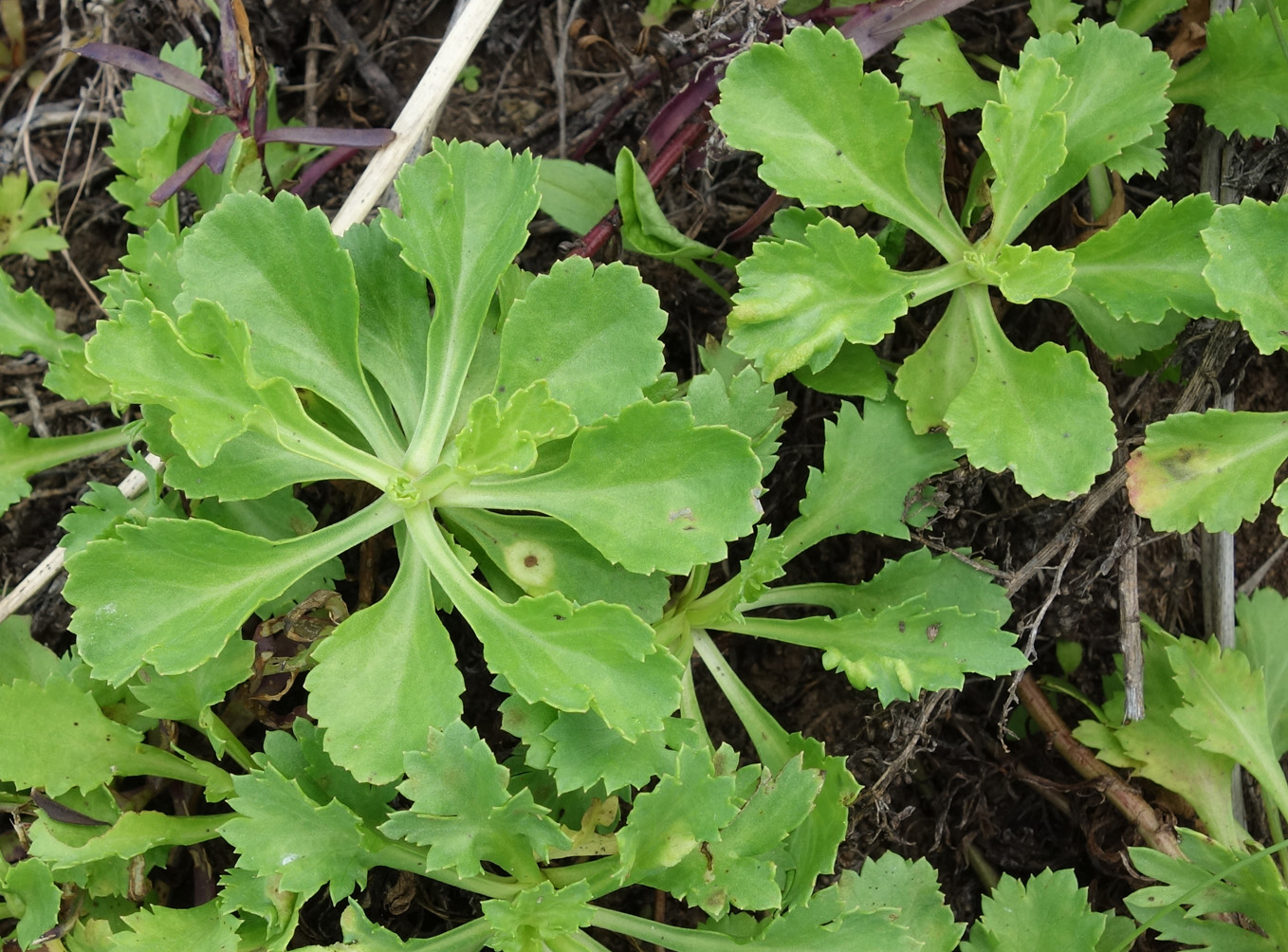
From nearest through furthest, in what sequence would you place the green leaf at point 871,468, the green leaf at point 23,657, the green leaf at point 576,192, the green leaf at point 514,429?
the green leaf at point 514,429
the green leaf at point 871,468
the green leaf at point 23,657
the green leaf at point 576,192

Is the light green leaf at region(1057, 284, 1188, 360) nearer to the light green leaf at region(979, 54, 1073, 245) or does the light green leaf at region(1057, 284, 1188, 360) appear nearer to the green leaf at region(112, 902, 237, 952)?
the light green leaf at region(979, 54, 1073, 245)

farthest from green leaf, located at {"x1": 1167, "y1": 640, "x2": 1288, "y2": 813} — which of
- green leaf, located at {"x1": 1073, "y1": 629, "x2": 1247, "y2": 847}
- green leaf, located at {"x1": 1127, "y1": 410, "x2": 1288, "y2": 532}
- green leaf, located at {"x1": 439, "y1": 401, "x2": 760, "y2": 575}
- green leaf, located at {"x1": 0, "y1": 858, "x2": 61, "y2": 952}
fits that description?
green leaf, located at {"x1": 0, "y1": 858, "x2": 61, "y2": 952}

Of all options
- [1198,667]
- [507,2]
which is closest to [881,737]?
[1198,667]

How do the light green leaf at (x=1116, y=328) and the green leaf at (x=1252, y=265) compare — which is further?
the light green leaf at (x=1116, y=328)

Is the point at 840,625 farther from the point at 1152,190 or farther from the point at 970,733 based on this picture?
the point at 1152,190

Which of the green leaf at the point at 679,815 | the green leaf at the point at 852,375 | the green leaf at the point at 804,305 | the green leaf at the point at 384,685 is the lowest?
the green leaf at the point at 679,815

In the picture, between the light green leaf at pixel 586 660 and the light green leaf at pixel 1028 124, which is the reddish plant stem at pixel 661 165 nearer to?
the light green leaf at pixel 1028 124

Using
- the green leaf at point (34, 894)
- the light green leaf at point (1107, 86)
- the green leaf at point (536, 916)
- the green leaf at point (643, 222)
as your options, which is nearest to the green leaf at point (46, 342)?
the green leaf at point (34, 894)
